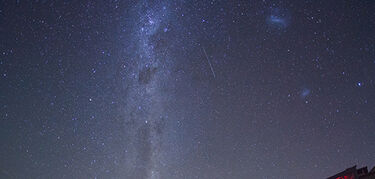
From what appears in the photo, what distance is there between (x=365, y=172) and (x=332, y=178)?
981 mm

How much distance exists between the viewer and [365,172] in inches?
295

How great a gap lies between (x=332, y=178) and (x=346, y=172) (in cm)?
58

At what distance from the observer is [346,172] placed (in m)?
7.52

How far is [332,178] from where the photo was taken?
7941 mm

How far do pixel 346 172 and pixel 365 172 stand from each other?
60cm
